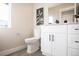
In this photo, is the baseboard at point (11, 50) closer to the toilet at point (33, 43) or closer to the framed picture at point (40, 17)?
the toilet at point (33, 43)

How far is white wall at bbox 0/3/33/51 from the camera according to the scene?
158 centimetres

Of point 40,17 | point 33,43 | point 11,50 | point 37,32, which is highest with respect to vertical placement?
point 40,17

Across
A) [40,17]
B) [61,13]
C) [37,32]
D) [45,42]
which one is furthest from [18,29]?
[61,13]

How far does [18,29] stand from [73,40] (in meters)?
0.97

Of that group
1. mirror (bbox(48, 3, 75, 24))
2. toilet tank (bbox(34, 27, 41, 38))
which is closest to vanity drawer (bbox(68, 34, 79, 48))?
mirror (bbox(48, 3, 75, 24))

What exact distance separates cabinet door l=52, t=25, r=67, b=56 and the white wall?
469 millimetres

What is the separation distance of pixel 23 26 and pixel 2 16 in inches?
16.0

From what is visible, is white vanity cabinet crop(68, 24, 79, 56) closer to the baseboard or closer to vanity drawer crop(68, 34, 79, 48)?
vanity drawer crop(68, 34, 79, 48)

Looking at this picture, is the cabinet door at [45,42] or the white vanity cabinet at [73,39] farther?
the cabinet door at [45,42]

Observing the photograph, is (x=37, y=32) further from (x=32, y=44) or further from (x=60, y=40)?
(x=60, y=40)

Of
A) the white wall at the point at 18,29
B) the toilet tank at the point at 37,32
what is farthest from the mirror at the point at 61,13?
the white wall at the point at 18,29

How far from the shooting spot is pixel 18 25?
63.2 inches

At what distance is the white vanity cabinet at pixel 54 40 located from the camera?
5.04 feet

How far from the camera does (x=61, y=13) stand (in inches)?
65.7
